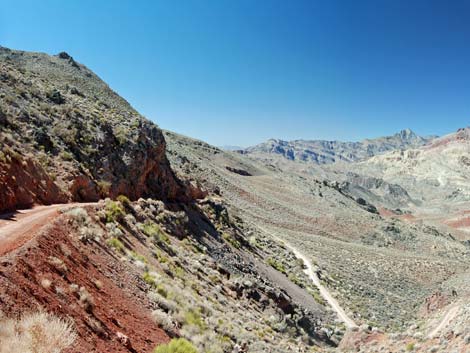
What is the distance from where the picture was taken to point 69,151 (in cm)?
1972

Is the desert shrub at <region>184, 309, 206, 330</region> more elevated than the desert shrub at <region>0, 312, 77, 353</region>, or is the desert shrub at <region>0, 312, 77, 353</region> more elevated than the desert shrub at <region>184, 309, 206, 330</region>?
the desert shrub at <region>0, 312, 77, 353</region>

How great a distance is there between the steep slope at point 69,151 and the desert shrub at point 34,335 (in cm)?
786

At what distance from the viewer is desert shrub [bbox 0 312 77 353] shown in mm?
5410

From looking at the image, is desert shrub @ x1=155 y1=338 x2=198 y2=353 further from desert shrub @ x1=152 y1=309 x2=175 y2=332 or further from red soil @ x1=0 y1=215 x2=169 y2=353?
desert shrub @ x1=152 y1=309 x2=175 y2=332

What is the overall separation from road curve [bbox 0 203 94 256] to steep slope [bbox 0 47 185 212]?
0.87m

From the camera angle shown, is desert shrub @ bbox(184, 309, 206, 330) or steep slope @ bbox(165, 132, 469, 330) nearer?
desert shrub @ bbox(184, 309, 206, 330)

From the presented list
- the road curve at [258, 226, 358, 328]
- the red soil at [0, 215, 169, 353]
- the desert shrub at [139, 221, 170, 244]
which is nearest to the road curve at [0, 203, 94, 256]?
the red soil at [0, 215, 169, 353]

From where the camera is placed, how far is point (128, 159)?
2352 cm

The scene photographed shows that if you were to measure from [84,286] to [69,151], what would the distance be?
1269 centimetres

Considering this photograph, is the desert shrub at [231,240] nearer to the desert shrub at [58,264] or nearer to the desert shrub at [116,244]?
the desert shrub at [116,244]

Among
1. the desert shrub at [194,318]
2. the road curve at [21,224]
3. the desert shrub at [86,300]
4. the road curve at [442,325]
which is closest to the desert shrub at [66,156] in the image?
the road curve at [21,224]

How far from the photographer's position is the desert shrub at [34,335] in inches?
213

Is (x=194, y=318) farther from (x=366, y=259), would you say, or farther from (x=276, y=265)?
(x=366, y=259)

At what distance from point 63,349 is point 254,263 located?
22179 millimetres
